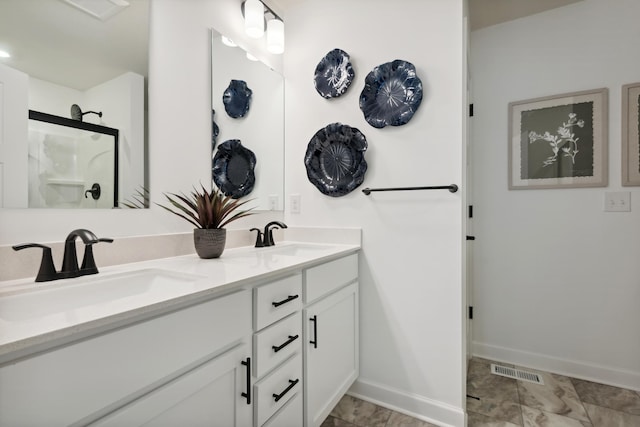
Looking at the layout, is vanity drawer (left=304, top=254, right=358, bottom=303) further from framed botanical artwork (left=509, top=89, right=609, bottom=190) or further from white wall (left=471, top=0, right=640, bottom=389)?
Answer: framed botanical artwork (left=509, top=89, right=609, bottom=190)

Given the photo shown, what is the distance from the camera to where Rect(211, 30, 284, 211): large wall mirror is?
1629mm

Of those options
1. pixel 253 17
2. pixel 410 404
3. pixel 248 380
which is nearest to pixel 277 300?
pixel 248 380

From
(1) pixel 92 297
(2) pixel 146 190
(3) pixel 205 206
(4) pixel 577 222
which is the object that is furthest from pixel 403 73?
(1) pixel 92 297

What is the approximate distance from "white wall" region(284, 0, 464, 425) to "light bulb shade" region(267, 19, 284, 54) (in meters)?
0.22

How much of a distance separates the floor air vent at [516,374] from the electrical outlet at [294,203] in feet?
5.67

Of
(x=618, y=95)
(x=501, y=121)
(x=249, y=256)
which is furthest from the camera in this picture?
(x=501, y=121)

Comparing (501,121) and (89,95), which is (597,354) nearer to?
(501,121)

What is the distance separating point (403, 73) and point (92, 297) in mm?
1681

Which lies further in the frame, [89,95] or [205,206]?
[205,206]

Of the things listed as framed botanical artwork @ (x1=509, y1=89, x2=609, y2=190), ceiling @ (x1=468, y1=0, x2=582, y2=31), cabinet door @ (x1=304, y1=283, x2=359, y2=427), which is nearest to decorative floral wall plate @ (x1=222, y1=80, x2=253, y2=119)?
cabinet door @ (x1=304, y1=283, x2=359, y2=427)

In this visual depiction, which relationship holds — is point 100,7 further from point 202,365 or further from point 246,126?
point 202,365

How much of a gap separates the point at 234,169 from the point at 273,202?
353mm

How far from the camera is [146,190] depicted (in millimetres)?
1308

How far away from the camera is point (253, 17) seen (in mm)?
1748
